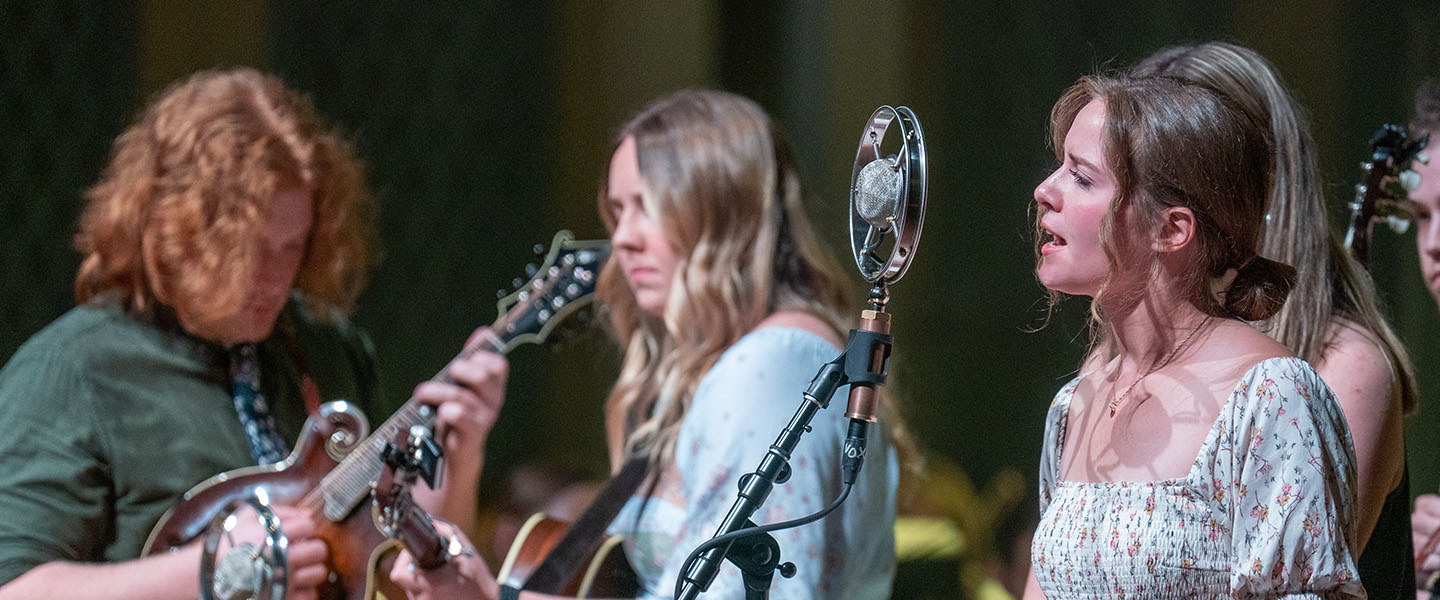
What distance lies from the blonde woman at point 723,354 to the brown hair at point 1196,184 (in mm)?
757

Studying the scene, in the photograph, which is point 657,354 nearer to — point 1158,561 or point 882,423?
point 882,423

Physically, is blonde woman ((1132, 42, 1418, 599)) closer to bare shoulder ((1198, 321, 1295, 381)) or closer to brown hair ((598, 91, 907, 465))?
bare shoulder ((1198, 321, 1295, 381))

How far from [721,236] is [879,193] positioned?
3.46 ft

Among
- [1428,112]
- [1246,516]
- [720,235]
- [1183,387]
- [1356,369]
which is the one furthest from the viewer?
[720,235]

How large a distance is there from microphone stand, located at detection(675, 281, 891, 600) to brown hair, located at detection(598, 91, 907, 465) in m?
0.96

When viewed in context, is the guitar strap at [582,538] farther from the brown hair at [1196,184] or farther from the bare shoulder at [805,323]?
the brown hair at [1196,184]

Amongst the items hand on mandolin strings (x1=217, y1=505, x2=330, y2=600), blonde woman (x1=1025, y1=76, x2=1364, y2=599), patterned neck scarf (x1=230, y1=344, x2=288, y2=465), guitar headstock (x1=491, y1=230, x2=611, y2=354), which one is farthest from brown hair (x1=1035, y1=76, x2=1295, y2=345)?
patterned neck scarf (x1=230, y1=344, x2=288, y2=465)

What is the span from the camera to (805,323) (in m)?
2.37

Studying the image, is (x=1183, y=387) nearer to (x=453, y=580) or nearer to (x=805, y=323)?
(x=805, y=323)

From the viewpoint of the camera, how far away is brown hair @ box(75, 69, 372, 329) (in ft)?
9.21

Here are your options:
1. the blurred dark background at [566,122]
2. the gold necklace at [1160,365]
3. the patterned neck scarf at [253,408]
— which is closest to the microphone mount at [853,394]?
the gold necklace at [1160,365]

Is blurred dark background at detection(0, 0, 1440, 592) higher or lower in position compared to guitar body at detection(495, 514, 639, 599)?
higher

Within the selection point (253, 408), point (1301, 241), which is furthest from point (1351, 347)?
point (253, 408)

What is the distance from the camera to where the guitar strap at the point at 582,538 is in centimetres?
244
